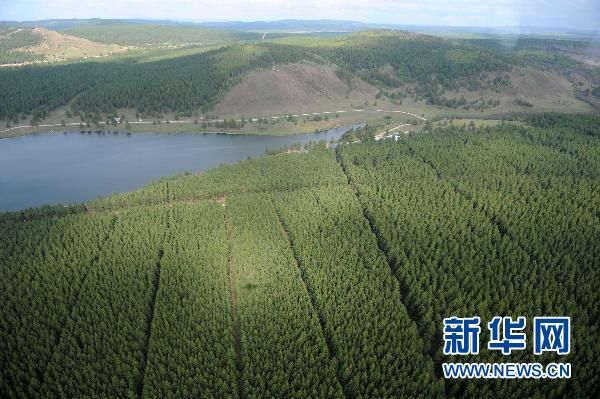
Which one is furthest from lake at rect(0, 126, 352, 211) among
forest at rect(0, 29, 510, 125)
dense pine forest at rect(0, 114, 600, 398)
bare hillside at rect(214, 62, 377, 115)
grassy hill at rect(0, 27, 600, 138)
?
bare hillside at rect(214, 62, 377, 115)

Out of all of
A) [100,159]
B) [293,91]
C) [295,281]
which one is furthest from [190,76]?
[295,281]

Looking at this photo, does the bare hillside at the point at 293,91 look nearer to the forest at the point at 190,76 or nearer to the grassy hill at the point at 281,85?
the grassy hill at the point at 281,85

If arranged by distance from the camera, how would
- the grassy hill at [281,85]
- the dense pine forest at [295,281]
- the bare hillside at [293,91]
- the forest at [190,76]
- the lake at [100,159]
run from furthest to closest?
the bare hillside at [293,91] < the grassy hill at [281,85] < the forest at [190,76] < the lake at [100,159] < the dense pine forest at [295,281]

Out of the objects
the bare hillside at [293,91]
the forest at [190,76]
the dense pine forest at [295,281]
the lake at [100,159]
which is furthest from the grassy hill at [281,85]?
the dense pine forest at [295,281]

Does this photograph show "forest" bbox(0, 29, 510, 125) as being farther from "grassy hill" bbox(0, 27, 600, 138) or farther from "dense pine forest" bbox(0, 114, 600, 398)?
"dense pine forest" bbox(0, 114, 600, 398)

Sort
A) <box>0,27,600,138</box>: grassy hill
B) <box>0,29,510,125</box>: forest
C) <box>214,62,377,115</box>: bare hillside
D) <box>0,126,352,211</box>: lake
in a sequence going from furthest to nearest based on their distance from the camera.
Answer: <box>214,62,377,115</box>: bare hillside → <box>0,27,600,138</box>: grassy hill → <box>0,29,510,125</box>: forest → <box>0,126,352,211</box>: lake

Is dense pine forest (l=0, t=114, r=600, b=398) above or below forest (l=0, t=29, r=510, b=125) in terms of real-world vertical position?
below

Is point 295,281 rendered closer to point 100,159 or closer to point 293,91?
point 100,159
